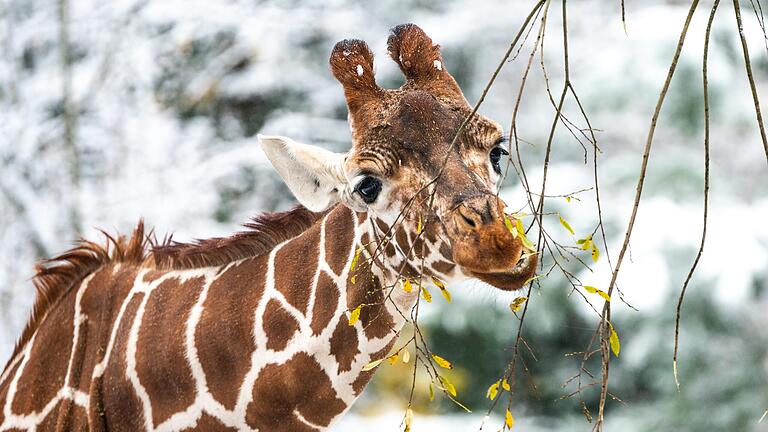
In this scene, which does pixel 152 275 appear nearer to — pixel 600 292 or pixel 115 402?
pixel 115 402

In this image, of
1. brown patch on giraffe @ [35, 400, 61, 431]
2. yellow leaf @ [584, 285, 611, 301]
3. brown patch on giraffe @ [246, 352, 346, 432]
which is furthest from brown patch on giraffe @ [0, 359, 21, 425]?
yellow leaf @ [584, 285, 611, 301]

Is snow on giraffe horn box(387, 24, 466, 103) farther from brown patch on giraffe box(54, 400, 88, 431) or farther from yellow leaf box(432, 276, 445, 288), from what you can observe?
brown patch on giraffe box(54, 400, 88, 431)

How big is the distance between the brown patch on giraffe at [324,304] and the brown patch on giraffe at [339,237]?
0.15ft

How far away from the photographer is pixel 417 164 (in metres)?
2.60

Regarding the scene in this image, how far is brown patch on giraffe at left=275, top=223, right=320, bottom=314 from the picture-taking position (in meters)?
2.84

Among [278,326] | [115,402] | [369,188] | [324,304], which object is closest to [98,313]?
[115,402]

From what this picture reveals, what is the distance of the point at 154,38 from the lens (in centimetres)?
905

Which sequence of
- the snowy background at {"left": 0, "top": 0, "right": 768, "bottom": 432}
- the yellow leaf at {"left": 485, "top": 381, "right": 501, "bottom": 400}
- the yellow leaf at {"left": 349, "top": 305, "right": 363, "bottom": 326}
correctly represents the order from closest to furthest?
the yellow leaf at {"left": 485, "top": 381, "right": 501, "bottom": 400}, the yellow leaf at {"left": 349, "top": 305, "right": 363, "bottom": 326}, the snowy background at {"left": 0, "top": 0, "right": 768, "bottom": 432}

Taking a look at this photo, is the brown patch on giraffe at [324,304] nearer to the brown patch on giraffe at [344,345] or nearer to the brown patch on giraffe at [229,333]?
the brown patch on giraffe at [344,345]

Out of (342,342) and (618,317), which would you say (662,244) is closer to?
(618,317)

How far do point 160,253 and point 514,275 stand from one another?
50.0 inches

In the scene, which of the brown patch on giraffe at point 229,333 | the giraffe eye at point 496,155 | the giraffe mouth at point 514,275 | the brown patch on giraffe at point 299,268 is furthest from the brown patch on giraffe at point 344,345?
the giraffe eye at point 496,155

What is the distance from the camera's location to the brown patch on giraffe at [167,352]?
285cm

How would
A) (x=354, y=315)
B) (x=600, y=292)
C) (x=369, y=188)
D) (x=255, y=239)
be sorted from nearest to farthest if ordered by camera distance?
(x=600, y=292) < (x=354, y=315) < (x=369, y=188) < (x=255, y=239)
